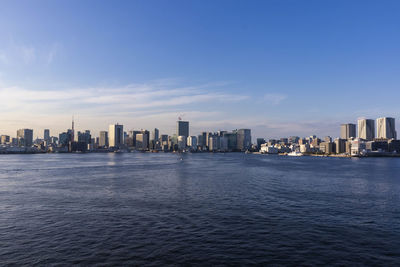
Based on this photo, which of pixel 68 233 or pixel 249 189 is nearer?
pixel 68 233

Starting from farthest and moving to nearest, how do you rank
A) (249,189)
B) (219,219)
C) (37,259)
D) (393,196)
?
(249,189) < (393,196) < (219,219) < (37,259)

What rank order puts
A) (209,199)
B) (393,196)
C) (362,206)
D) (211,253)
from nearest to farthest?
1. (211,253)
2. (362,206)
3. (209,199)
4. (393,196)

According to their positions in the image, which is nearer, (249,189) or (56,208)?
(56,208)

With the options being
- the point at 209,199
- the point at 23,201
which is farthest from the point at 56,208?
the point at 209,199

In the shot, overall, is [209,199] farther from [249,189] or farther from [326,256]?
[326,256]

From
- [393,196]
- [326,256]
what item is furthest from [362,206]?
[326,256]

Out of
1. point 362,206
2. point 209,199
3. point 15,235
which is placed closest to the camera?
point 15,235

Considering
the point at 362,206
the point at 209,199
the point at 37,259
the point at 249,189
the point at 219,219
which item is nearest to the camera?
A: the point at 37,259

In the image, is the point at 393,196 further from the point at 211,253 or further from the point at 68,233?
the point at 68,233
